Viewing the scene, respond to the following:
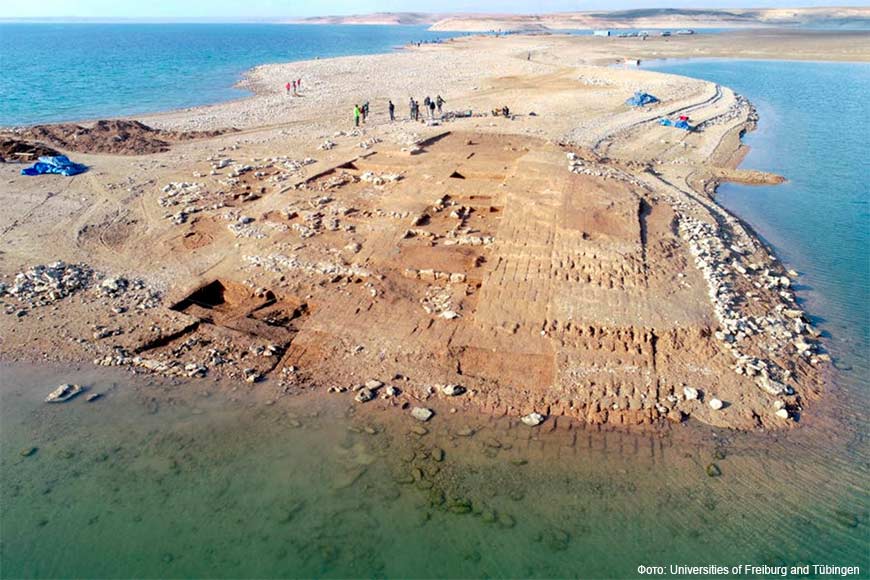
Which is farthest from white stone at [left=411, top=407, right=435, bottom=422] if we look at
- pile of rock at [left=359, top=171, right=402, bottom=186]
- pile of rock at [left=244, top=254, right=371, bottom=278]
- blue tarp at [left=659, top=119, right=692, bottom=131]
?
blue tarp at [left=659, top=119, right=692, bottom=131]

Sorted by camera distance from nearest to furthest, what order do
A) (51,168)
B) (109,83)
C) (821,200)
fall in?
(821,200)
(51,168)
(109,83)

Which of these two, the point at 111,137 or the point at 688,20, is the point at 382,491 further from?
the point at 688,20

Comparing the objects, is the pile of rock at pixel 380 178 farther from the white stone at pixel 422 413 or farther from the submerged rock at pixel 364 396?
the white stone at pixel 422 413

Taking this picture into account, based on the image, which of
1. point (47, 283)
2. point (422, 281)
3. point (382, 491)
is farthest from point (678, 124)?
point (47, 283)

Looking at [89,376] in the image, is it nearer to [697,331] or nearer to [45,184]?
[697,331]

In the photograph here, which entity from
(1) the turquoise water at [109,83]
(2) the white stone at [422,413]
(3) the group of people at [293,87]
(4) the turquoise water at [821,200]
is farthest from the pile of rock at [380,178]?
(1) the turquoise water at [109,83]

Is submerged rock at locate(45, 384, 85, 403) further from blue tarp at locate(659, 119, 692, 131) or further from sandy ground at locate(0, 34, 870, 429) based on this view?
blue tarp at locate(659, 119, 692, 131)

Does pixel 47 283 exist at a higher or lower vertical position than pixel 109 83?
lower
